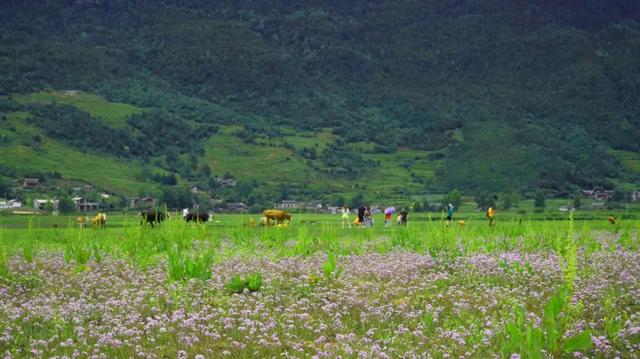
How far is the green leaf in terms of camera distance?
10.4m

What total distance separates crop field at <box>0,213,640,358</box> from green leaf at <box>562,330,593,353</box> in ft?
0.08

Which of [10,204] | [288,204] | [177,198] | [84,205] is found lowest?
[288,204]

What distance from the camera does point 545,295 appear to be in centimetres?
1554

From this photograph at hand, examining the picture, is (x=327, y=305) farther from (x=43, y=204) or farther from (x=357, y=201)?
(x=357, y=201)

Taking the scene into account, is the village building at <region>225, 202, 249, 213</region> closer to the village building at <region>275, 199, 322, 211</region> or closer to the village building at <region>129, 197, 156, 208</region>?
the village building at <region>275, 199, 322, 211</region>

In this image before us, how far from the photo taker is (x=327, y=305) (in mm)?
14477

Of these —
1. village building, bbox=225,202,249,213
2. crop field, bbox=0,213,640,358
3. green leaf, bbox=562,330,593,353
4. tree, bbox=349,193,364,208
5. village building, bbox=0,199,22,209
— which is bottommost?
village building, bbox=225,202,249,213

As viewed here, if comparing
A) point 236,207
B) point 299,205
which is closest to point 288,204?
point 299,205

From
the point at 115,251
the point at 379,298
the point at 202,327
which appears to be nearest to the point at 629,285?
the point at 379,298

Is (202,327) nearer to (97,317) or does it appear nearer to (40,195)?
(97,317)

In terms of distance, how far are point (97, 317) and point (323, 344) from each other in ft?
14.1

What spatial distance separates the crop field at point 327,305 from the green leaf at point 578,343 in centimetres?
3

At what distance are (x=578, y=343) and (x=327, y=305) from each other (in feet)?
16.7

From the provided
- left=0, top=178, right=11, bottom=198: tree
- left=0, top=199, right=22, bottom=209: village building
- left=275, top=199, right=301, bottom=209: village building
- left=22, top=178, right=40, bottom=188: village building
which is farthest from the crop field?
left=22, top=178, right=40, bottom=188: village building
